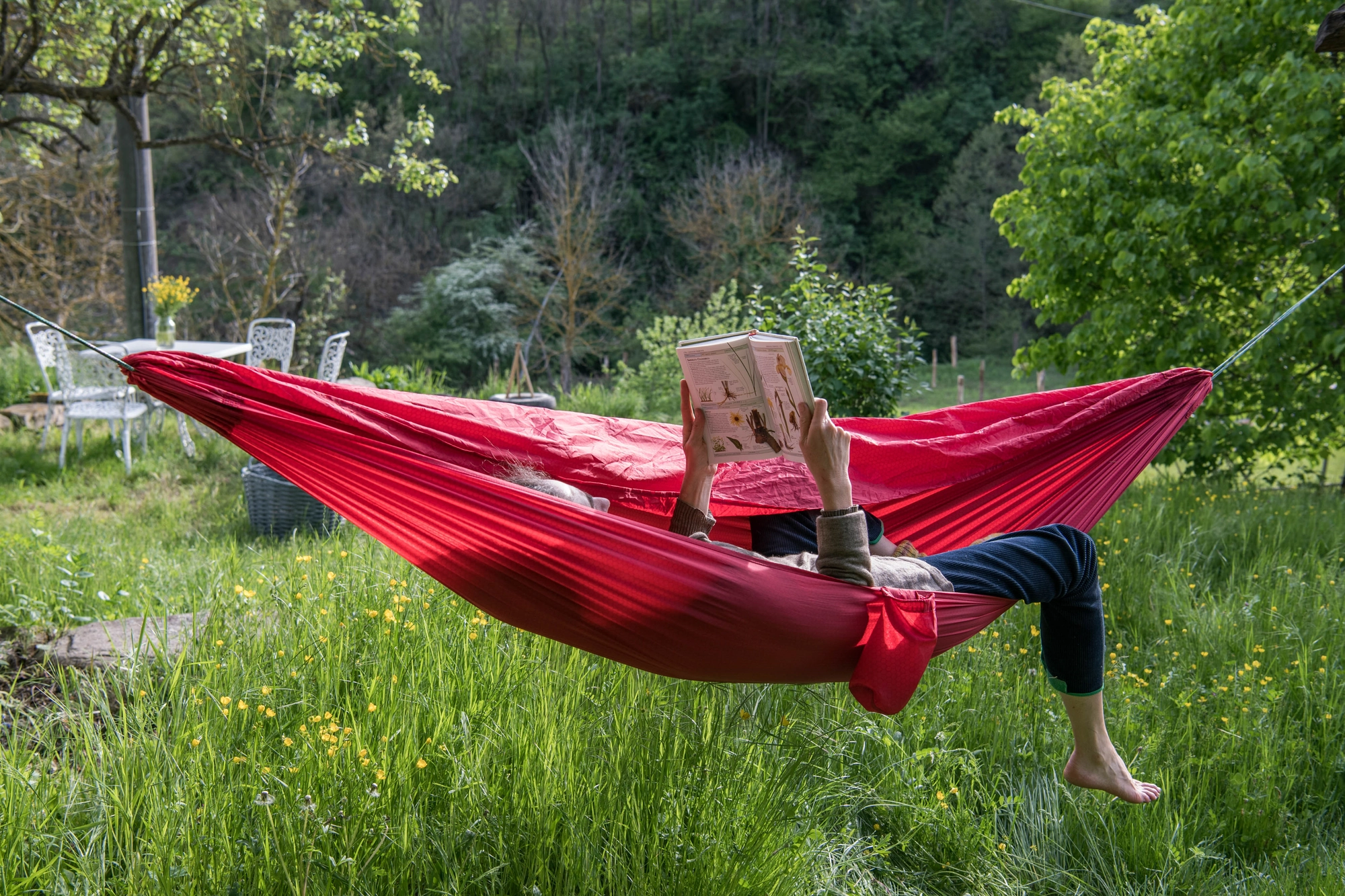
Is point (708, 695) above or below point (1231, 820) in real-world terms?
above

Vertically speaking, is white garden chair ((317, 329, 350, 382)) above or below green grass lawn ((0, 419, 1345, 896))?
above

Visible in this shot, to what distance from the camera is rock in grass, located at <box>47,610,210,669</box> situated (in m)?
1.88

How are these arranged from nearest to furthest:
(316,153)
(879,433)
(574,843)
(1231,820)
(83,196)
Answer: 1. (574,843)
2. (1231,820)
3. (879,433)
4. (83,196)
5. (316,153)

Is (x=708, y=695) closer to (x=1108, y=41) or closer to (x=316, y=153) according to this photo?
(x=1108, y=41)

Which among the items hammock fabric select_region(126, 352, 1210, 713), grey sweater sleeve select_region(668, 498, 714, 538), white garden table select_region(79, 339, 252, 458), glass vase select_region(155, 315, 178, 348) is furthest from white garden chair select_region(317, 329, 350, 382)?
grey sweater sleeve select_region(668, 498, 714, 538)

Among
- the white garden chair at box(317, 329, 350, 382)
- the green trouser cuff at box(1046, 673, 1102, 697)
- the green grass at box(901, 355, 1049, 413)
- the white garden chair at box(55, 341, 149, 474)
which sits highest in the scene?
the white garden chair at box(317, 329, 350, 382)

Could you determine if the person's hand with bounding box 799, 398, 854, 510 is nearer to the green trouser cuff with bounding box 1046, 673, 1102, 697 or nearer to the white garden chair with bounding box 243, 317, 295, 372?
the green trouser cuff with bounding box 1046, 673, 1102, 697

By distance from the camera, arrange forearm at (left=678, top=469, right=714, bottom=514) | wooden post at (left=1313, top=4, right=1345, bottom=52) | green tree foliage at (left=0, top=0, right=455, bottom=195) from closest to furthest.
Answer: forearm at (left=678, top=469, right=714, bottom=514) → wooden post at (left=1313, top=4, right=1345, bottom=52) → green tree foliage at (left=0, top=0, right=455, bottom=195)

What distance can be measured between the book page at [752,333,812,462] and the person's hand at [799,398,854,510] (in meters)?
0.02

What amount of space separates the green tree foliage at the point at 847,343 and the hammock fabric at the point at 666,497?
2.22 meters

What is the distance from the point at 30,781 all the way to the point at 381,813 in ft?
1.80

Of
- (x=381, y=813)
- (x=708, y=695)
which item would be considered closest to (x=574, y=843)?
(x=381, y=813)

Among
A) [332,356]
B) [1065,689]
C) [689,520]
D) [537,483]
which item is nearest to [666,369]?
[332,356]

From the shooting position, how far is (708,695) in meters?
1.89
